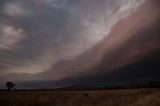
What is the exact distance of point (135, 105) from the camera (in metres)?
26.3

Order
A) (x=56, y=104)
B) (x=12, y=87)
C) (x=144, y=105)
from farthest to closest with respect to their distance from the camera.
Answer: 1. (x=12, y=87)
2. (x=56, y=104)
3. (x=144, y=105)

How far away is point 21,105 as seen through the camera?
28094 mm

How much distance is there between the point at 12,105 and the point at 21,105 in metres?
1.01

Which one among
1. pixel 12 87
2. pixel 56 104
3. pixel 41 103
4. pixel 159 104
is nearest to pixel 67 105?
pixel 56 104

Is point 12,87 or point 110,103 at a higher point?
point 12,87

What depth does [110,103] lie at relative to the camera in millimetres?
28297

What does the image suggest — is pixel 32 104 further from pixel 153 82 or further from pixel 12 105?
pixel 153 82

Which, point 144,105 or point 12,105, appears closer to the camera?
point 144,105

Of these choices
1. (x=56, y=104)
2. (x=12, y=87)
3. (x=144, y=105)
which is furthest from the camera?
(x=12, y=87)

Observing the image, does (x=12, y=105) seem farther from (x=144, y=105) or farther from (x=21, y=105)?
(x=144, y=105)

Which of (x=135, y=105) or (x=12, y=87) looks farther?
(x=12, y=87)

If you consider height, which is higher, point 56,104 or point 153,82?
point 153,82

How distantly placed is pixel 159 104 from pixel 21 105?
563 inches

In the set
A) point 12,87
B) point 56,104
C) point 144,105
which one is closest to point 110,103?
point 144,105
